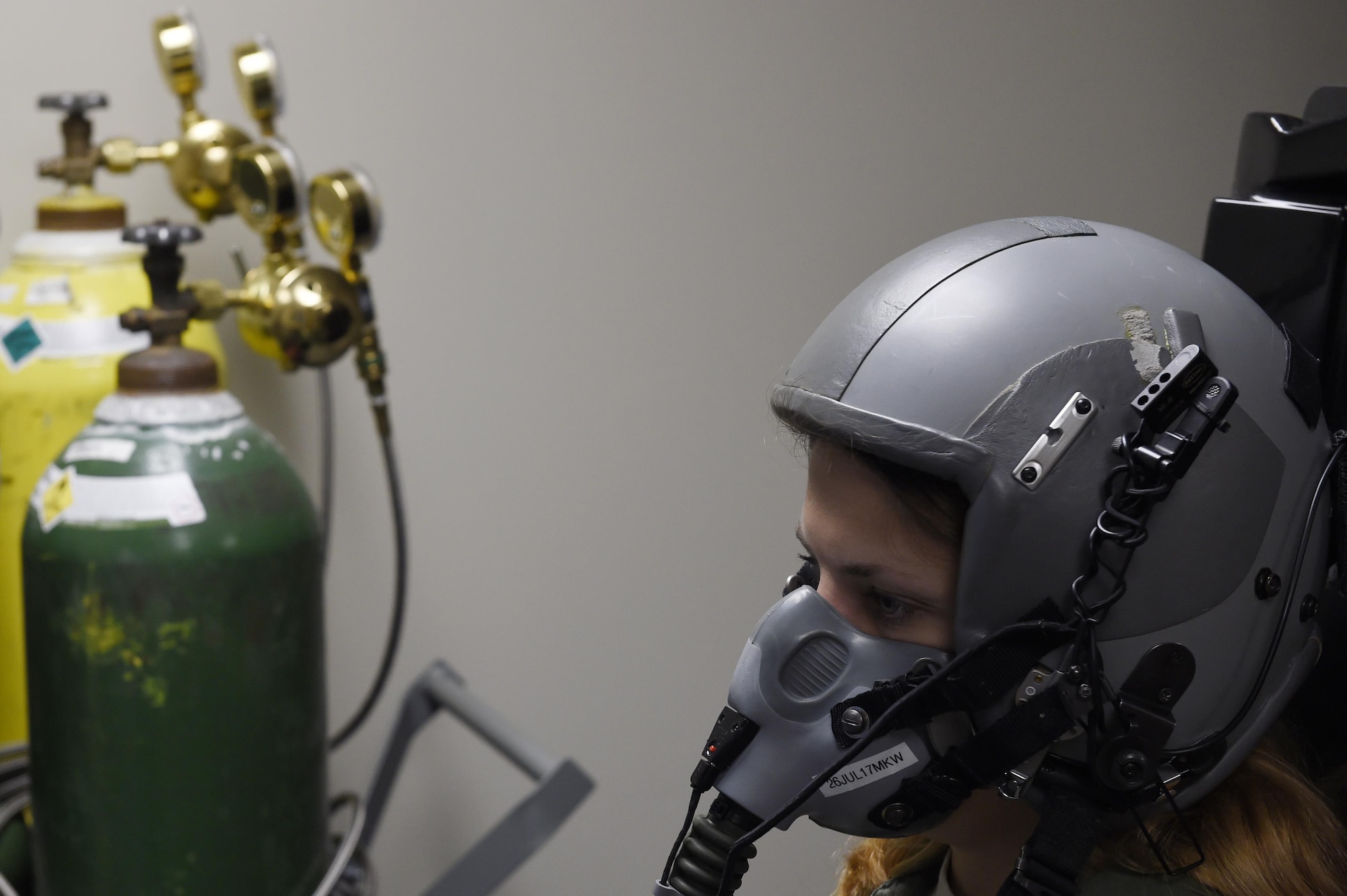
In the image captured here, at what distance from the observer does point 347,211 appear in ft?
4.50

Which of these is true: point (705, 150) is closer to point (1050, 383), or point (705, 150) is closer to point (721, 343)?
point (721, 343)

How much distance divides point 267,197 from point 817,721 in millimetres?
847

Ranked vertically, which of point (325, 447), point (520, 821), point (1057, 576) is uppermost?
point (1057, 576)

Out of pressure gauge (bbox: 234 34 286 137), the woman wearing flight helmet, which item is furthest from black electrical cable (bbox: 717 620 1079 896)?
pressure gauge (bbox: 234 34 286 137)

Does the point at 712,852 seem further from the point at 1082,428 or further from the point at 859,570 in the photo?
the point at 1082,428

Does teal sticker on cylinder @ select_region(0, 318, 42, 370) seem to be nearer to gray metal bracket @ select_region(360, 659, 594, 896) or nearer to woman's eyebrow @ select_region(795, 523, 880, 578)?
gray metal bracket @ select_region(360, 659, 594, 896)

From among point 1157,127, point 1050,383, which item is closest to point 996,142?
point 1157,127

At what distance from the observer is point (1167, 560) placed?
2.49ft

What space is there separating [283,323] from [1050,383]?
34.2 inches

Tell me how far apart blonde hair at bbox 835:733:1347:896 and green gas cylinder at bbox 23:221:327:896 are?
732 millimetres

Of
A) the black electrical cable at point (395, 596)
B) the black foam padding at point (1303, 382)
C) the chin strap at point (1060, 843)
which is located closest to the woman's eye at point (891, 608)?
the chin strap at point (1060, 843)

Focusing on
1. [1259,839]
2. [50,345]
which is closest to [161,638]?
[50,345]

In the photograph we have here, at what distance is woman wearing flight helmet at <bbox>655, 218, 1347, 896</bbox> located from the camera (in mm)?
754

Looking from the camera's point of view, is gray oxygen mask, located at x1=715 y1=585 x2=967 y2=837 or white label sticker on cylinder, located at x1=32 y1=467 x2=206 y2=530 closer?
gray oxygen mask, located at x1=715 y1=585 x2=967 y2=837
